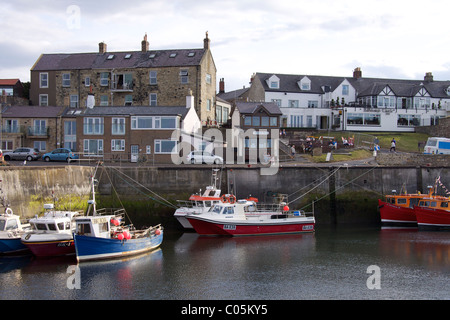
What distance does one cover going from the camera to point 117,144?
42.2 meters

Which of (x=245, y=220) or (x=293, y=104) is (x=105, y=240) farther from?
(x=293, y=104)

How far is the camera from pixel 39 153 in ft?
142

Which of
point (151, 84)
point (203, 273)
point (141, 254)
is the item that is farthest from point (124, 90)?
point (203, 273)

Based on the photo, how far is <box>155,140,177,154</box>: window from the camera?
135 feet

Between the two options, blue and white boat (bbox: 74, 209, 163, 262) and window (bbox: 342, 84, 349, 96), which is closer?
blue and white boat (bbox: 74, 209, 163, 262)

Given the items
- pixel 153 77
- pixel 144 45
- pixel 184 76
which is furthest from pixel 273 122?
pixel 144 45

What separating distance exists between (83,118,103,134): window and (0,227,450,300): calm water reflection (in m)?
16.6

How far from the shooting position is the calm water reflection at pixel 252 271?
1952 cm

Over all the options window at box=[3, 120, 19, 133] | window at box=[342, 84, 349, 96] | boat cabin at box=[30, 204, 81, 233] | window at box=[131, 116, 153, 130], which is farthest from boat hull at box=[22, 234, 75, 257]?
window at box=[342, 84, 349, 96]

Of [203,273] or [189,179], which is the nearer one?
[203,273]

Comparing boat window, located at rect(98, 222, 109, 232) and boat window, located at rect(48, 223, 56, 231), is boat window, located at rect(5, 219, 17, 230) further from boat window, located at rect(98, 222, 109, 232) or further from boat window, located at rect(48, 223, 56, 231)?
boat window, located at rect(98, 222, 109, 232)

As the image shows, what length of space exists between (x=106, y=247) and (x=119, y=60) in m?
32.5

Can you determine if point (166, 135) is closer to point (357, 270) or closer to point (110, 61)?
point (110, 61)
